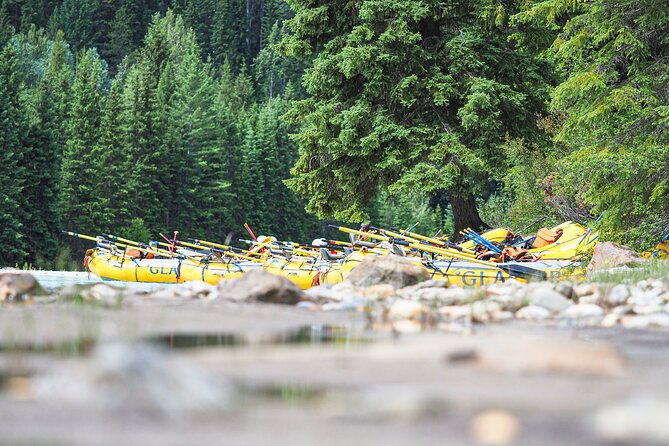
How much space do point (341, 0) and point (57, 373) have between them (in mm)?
21672

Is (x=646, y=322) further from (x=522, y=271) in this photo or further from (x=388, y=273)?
(x=522, y=271)

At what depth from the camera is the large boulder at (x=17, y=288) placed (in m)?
8.88

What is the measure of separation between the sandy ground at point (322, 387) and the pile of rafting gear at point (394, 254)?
9452mm

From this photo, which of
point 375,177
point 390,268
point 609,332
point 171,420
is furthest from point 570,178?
point 171,420

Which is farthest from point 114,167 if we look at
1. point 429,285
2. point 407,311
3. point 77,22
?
point 77,22

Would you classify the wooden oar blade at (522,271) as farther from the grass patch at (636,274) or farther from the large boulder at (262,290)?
the large boulder at (262,290)

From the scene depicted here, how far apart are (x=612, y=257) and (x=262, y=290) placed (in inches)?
289

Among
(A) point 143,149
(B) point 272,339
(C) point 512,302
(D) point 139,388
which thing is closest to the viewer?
(D) point 139,388

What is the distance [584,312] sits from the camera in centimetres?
813

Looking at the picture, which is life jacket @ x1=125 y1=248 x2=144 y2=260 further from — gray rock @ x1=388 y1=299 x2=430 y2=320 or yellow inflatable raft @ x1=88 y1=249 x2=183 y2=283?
gray rock @ x1=388 y1=299 x2=430 y2=320

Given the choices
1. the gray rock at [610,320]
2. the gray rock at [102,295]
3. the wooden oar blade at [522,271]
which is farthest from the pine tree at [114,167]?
the gray rock at [610,320]

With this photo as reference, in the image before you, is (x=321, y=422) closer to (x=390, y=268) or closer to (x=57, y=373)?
(x=57, y=373)

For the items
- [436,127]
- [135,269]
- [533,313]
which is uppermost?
[436,127]

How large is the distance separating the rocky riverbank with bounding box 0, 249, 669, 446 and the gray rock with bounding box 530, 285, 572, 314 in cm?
2
